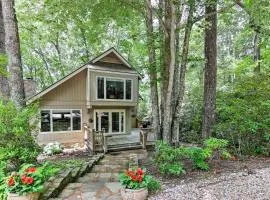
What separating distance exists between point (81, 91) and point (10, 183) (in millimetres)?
11756

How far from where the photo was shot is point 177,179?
17.5 feet

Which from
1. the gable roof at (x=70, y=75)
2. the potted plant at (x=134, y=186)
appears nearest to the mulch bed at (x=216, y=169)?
the potted plant at (x=134, y=186)

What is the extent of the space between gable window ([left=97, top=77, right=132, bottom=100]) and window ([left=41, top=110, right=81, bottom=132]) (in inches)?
74.6

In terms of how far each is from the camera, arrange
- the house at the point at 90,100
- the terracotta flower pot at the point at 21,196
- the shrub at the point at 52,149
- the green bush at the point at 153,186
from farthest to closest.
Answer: the house at the point at 90,100, the shrub at the point at 52,149, the green bush at the point at 153,186, the terracotta flower pot at the point at 21,196

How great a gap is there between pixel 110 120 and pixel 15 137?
1125 centimetres

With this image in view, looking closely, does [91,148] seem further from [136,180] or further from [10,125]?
[136,180]

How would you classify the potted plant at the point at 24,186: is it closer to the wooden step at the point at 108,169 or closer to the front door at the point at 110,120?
the wooden step at the point at 108,169

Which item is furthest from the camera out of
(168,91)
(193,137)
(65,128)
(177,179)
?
(65,128)

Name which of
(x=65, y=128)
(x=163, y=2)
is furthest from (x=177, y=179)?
(x=65, y=128)

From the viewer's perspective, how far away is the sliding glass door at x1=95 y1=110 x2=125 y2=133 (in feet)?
53.2

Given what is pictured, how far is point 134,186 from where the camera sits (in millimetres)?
4238

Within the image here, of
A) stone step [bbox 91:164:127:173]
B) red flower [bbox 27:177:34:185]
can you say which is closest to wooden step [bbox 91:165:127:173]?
stone step [bbox 91:164:127:173]

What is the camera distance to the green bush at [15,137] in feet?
17.1

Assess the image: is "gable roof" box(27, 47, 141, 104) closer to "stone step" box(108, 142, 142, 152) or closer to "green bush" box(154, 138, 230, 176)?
"stone step" box(108, 142, 142, 152)
